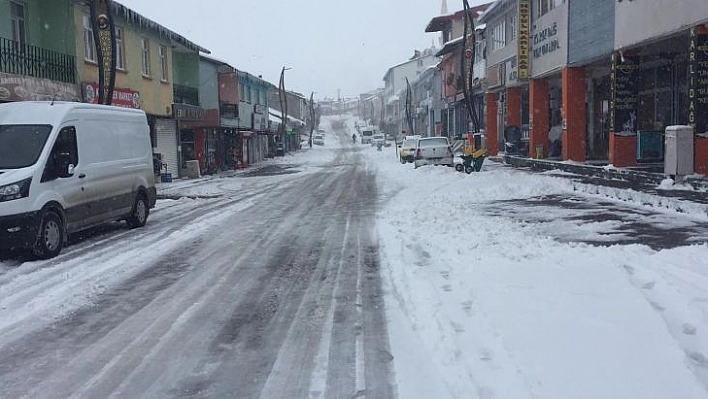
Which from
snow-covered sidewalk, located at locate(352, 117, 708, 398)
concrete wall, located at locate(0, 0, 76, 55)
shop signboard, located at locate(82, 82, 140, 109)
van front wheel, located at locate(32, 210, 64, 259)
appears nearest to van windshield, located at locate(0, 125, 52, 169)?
van front wheel, located at locate(32, 210, 64, 259)

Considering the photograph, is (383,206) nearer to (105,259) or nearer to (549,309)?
(105,259)

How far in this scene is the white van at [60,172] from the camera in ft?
30.1

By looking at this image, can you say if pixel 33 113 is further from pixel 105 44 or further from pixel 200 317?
pixel 105 44

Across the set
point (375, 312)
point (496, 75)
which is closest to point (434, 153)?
point (496, 75)

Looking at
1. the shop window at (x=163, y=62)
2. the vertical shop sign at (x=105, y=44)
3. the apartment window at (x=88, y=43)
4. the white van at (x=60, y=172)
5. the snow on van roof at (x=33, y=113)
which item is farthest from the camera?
the shop window at (x=163, y=62)

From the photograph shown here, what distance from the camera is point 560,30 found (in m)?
25.2

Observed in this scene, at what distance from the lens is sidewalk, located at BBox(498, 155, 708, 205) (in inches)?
563

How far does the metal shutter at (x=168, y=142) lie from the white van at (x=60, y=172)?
16.9m

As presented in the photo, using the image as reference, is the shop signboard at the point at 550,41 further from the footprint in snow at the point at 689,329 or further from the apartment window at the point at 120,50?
the footprint in snow at the point at 689,329

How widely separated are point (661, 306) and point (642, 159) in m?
16.8

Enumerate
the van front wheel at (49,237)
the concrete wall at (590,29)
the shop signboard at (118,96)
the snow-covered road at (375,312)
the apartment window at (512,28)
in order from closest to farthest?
1. the snow-covered road at (375,312)
2. the van front wheel at (49,237)
3. the concrete wall at (590,29)
4. the shop signboard at (118,96)
5. the apartment window at (512,28)

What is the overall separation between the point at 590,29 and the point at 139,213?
16368mm

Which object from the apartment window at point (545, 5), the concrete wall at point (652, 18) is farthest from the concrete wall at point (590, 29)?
the apartment window at point (545, 5)

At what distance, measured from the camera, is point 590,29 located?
2202cm
